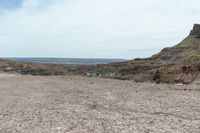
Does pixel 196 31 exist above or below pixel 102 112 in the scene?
above

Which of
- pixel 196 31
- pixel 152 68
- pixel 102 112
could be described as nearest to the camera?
pixel 102 112

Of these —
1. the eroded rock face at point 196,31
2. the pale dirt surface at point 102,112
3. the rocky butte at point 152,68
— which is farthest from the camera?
the eroded rock face at point 196,31

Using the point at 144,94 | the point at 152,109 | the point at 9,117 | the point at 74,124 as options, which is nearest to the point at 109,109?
the point at 152,109

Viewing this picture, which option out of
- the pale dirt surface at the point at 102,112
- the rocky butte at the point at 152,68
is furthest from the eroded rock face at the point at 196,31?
the pale dirt surface at the point at 102,112

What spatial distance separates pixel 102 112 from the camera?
623 inches

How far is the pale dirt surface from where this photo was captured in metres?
13.0

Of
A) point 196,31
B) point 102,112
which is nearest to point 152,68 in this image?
point 102,112

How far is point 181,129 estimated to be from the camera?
493 inches

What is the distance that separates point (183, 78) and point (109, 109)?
15884mm

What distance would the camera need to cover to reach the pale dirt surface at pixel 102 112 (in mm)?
13047

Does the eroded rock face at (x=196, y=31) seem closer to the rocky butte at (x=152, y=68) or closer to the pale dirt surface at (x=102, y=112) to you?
the rocky butte at (x=152, y=68)

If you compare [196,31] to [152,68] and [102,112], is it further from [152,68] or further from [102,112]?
[102,112]

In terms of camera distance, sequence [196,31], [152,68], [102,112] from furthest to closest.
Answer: [196,31] < [152,68] < [102,112]

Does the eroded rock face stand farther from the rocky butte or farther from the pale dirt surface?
the pale dirt surface
